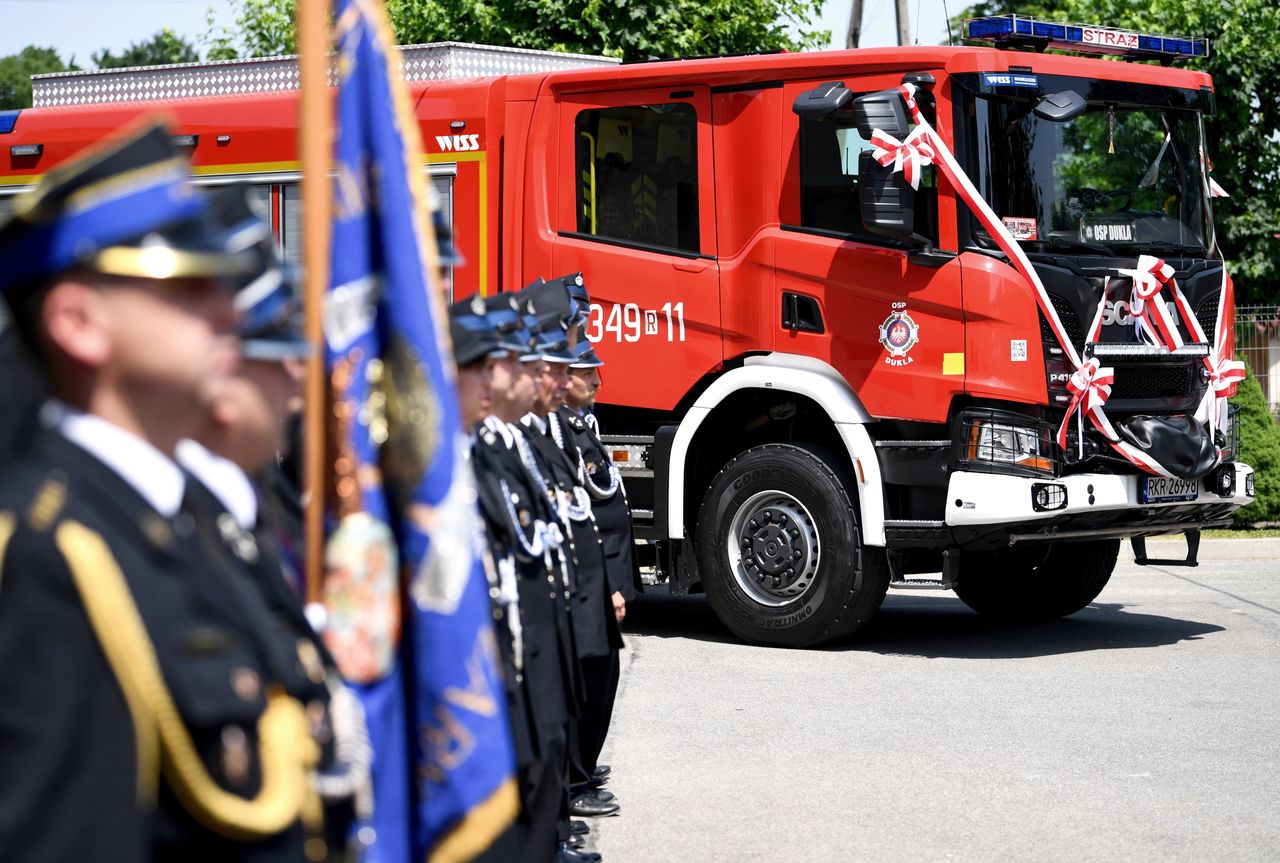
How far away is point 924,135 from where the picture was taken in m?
9.17

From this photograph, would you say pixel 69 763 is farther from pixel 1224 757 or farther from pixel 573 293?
pixel 1224 757

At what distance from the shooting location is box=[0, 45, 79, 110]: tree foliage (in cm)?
7400

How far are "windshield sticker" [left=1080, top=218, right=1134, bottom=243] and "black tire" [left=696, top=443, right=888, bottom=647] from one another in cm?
188

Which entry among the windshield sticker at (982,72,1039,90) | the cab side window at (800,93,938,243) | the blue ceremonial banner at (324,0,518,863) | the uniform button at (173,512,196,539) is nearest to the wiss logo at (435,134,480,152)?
the cab side window at (800,93,938,243)

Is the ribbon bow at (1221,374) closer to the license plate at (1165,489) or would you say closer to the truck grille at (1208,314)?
the truck grille at (1208,314)

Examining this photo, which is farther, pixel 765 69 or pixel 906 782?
pixel 765 69

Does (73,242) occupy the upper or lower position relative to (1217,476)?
upper

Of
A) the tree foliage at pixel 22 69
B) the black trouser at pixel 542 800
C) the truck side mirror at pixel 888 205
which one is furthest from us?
the tree foliage at pixel 22 69

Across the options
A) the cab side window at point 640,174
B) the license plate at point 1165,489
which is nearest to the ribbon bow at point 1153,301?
the license plate at point 1165,489

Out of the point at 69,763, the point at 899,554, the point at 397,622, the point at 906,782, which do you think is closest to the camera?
the point at 69,763

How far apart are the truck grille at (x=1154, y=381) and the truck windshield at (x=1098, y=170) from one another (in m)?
0.66

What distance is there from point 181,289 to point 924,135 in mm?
7719

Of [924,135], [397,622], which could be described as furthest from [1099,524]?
[397,622]

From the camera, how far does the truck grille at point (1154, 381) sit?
9.45 m
